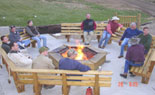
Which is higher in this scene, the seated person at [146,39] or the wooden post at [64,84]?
the seated person at [146,39]

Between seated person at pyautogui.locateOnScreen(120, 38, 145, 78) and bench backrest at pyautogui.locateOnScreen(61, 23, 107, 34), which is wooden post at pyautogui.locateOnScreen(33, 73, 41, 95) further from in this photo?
bench backrest at pyautogui.locateOnScreen(61, 23, 107, 34)

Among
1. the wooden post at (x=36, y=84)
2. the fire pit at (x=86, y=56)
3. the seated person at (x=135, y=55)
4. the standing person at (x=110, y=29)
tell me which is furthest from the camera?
the standing person at (x=110, y=29)

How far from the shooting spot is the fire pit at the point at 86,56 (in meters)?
6.79

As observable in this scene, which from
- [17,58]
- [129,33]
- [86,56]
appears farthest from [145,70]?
[17,58]

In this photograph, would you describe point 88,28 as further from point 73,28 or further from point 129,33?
point 129,33

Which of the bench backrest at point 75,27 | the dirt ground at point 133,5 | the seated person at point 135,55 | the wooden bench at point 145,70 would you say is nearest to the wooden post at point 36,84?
the wooden bench at point 145,70

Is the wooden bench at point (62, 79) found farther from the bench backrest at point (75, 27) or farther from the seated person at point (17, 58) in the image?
the bench backrest at point (75, 27)

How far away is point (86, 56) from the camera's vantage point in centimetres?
748

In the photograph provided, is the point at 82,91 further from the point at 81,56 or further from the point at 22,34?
the point at 22,34

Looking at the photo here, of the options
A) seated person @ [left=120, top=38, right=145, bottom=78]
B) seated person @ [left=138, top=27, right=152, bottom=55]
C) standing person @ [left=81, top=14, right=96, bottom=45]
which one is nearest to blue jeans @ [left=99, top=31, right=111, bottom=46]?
standing person @ [left=81, top=14, right=96, bottom=45]

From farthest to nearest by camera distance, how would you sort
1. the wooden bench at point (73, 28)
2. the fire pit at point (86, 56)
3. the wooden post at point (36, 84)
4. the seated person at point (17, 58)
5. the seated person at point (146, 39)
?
1. the wooden bench at point (73, 28)
2. the seated person at point (146, 39)
3. the fire pit at point (86, 56)
4. the seated person at point (17, 58)
5. the wooden post at point (36, 84)

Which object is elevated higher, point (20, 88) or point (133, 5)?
point (133, 5)

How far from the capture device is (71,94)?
550cm

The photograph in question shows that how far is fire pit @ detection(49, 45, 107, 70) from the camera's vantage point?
267 inches
